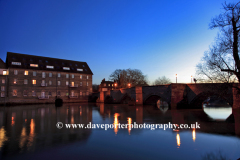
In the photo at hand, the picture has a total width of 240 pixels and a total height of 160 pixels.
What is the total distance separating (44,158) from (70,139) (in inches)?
106

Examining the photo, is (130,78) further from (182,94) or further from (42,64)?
(182,94)

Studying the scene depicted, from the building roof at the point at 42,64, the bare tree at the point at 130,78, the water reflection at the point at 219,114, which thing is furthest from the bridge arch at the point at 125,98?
the water reflection at the point at 219,114

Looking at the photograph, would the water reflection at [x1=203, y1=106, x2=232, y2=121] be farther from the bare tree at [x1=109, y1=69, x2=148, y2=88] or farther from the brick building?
the brick building

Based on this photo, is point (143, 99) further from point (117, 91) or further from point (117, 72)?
point (117, 72)

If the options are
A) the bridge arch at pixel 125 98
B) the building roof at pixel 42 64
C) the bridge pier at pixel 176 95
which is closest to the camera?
the bridge pier at pixel 176 95

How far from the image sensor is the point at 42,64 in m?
57.7

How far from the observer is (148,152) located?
280 inches

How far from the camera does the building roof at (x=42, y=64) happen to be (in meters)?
52.6

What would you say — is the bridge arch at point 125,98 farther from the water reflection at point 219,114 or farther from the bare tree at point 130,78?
the water reflection at point 219,114

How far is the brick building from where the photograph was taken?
165 ft

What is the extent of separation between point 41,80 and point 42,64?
5.62m

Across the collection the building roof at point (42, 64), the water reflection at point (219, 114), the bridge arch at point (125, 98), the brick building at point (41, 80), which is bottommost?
the water reflection at point (219, 114)

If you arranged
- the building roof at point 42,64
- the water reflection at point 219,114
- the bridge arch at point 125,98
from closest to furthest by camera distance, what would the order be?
the water reflection at point 219,114
the bridge arch at point 125,98
the building roof at point 42,64

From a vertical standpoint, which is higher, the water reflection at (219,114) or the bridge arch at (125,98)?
the bridge arch at (125,98)
